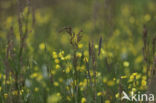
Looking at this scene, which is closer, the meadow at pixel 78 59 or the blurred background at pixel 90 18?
the meadow at pixel 78 59

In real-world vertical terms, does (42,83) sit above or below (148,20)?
below

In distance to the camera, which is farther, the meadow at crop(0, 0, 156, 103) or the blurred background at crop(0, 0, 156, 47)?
the blurred background at crop(0, 0, 156, 47)

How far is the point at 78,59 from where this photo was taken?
245 centimetres

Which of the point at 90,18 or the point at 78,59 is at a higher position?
the point at 90,18

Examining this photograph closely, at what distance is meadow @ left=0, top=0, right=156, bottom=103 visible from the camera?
1.88 meters

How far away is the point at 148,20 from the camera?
452 cm

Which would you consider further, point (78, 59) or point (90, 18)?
point (90, 18)

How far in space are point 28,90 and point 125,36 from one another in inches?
117

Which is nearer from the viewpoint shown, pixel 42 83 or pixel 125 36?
pixel 42 83

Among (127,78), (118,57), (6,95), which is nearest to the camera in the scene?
(6,95)

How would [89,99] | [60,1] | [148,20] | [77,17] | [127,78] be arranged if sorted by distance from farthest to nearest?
[60,1] < [77,17] < [148,20] < [127,78] < [89,99]

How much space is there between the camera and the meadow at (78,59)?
188cm

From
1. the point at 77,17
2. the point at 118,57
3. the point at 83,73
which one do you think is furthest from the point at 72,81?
the point at 77,17

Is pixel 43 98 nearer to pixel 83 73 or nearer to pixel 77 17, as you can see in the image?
pixel 83 73
